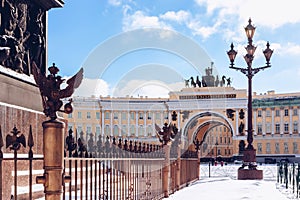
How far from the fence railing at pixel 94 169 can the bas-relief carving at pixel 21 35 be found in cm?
124

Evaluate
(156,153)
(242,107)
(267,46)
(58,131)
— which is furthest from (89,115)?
(58,131)

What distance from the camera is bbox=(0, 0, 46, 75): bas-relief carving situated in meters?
6.64

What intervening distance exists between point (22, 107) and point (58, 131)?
3136 mm

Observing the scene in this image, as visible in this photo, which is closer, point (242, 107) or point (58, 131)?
point (58, 131)

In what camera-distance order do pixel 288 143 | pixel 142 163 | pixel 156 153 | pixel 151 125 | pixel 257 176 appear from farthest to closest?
pixel 151 125
pixel 288 143
pixel 257 176
pixel 156 153
pixel 142 163

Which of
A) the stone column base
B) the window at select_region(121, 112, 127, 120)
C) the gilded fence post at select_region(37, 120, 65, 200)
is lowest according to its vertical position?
the stone column base

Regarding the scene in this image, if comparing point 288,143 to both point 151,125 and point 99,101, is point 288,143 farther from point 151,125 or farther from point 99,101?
point 99,101

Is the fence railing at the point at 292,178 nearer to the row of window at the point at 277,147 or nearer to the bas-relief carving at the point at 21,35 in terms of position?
the bas-relief carving at the point at 21,35

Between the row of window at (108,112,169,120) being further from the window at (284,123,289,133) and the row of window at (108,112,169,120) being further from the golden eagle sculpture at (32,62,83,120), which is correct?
the golden eagle sculpture at (32,62,83,120)

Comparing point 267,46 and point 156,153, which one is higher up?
point 267,46

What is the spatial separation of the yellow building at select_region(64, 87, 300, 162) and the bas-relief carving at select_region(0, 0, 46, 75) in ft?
190

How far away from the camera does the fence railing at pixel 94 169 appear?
14.1ft

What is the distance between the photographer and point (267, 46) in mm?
18500

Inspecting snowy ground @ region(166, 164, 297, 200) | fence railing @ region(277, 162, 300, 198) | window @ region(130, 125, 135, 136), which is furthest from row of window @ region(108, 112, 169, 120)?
snowy ground @ region(166, 164, 297, 200)
